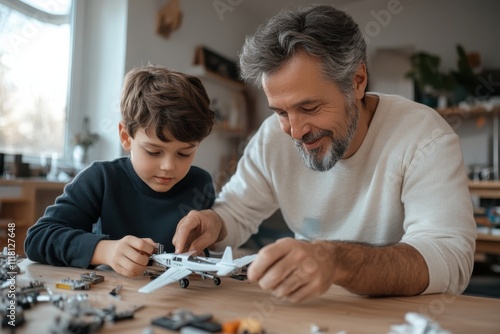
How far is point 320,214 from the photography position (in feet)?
5.77

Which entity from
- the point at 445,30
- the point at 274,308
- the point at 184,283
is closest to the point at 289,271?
the point at 274,308

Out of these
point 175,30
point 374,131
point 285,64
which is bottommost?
point 374,131

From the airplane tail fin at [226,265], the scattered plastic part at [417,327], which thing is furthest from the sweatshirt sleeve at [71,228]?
the scattered plastic part at [417,327]

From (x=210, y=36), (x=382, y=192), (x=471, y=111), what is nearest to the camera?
(x=382, y=192)

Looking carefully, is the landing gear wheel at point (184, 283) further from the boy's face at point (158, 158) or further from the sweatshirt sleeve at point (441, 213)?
the sweatshirt sleeve at point (441, 213)

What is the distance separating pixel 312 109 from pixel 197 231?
1.82 feet

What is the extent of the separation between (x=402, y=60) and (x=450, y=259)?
480 centimetres

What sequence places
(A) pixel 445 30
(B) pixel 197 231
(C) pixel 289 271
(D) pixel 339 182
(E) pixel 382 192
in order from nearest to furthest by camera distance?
(C) pixel 289 271 < (B) pixel 197 231 < (E) pixel 382 192 < (D) pixel 339 182 < (A) pixel 445 30

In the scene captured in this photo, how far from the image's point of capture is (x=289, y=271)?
35.6 inches

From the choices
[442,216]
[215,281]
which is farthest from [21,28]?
[442,216]

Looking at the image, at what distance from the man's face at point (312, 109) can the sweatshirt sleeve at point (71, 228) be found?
0.68 m

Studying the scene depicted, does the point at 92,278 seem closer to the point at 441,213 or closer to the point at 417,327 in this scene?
the point at 417,327

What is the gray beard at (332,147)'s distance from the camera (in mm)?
1500

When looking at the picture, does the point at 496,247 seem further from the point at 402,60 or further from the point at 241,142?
the point at 241,142
